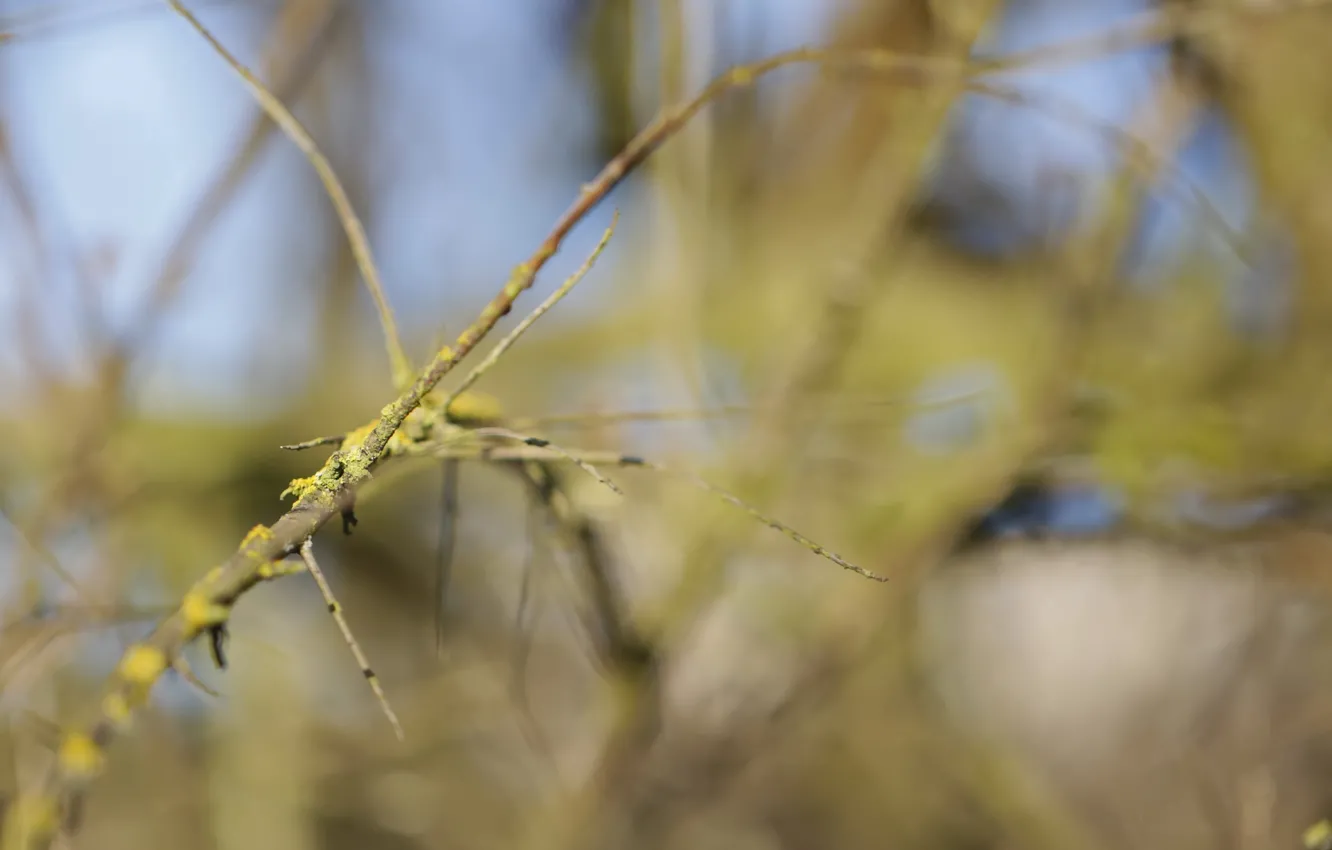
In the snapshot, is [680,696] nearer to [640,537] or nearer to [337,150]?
[640,537]

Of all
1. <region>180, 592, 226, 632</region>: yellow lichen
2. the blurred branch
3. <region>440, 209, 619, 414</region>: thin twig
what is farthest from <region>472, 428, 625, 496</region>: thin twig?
the blurred branch

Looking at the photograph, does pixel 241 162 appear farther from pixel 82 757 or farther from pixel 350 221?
pixel 82 757

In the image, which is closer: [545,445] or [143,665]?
[143,665]

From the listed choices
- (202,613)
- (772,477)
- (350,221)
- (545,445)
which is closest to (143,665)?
(202,613)

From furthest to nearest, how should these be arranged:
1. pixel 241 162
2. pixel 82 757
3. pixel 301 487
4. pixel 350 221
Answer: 1. pixel 241 162
2. pixel 350 221
3. pixel 301 487
4. pixel 82 757

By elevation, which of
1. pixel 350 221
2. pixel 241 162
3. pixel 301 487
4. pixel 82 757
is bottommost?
pixel 82 757

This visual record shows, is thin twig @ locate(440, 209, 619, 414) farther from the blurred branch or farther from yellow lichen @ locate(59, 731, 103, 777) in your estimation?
the blurred branch

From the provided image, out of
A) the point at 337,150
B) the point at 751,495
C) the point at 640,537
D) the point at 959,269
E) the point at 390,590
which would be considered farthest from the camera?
the point at 337,150

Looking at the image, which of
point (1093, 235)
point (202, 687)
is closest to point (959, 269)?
point (1093, 235)
